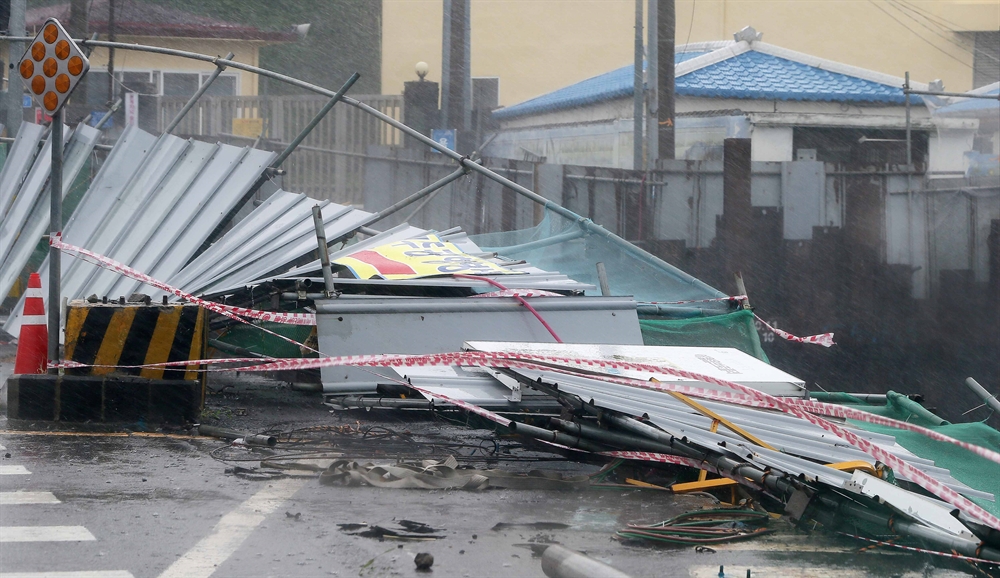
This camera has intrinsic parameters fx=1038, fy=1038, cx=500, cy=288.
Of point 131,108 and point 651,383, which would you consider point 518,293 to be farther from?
point 131,108

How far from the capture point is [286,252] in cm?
841

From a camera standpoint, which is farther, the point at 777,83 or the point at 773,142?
the point at 777,83

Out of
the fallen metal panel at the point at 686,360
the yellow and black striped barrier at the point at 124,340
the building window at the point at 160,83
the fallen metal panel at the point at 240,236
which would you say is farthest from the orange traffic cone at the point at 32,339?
the building window at the point at 160,83

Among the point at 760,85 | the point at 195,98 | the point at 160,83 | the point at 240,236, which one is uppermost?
the point at 160,83

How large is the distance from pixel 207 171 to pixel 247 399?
2548mm

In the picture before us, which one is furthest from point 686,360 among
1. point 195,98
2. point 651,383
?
point 195,98

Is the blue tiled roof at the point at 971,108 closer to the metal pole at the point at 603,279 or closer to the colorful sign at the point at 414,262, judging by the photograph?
the metal pole at the point at 603,279

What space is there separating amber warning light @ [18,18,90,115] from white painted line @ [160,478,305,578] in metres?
3.65

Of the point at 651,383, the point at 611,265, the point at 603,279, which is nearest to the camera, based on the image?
the point at 651,383

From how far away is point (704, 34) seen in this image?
104 ft

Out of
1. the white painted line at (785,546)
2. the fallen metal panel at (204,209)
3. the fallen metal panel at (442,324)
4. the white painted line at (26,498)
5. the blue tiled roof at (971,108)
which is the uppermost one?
the blue tiled roof at (971,108)

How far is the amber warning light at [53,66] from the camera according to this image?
24.7 ft

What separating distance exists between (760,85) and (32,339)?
19430mm

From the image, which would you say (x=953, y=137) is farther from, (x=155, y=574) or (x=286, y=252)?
(x=155, y=574)
